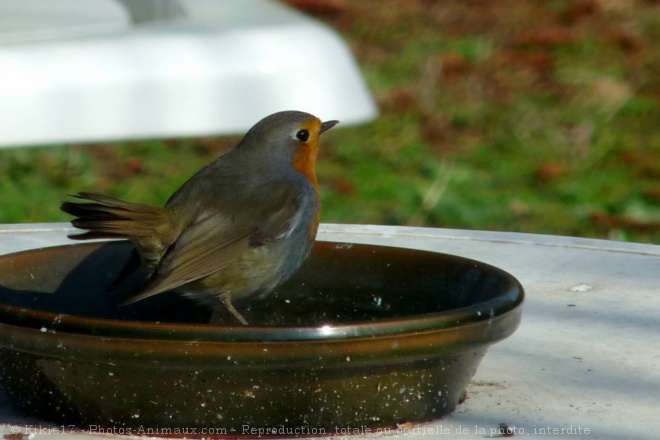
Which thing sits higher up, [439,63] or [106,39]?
[106,39]

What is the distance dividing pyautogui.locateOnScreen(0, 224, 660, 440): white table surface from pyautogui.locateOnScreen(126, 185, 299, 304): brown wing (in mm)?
271

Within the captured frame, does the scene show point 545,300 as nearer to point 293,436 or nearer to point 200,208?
point 200,208

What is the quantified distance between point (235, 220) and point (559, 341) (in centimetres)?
73

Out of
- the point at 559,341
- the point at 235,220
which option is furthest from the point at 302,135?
the point at 559,341

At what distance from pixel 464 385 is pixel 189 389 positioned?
17.6 inches

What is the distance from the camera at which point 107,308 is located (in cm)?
218

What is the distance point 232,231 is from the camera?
8.58ft

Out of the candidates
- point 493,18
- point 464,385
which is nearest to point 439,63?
point 493,18

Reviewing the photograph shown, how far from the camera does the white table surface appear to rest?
1.86 metres

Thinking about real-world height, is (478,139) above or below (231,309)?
below

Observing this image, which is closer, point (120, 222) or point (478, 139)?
point (120, 222)

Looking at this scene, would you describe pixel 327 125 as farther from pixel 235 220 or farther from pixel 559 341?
pixel 559 341

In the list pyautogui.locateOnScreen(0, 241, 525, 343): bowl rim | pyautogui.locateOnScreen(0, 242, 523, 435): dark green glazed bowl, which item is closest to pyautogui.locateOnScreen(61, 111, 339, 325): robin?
pyautogui.locateOnScreen(0, 242, 523, 435): dark green glazed bowl

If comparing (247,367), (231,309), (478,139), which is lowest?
(478,139)
